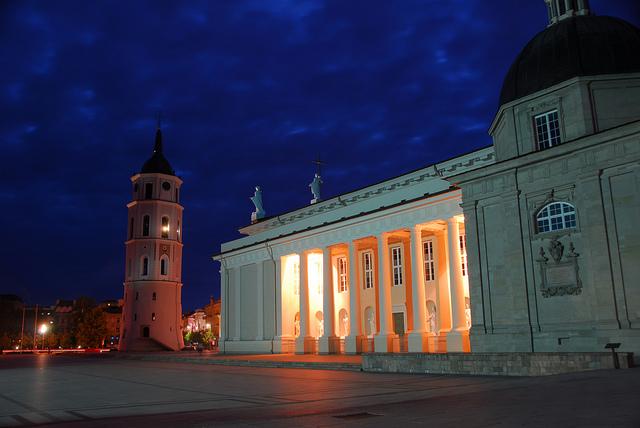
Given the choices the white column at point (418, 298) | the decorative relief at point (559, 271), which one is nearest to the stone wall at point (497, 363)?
the decorative relief at point (559, 271)

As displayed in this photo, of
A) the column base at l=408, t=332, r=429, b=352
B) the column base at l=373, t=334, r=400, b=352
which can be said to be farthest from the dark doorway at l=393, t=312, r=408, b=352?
the column base at l=408, t=332, r=429, b=352

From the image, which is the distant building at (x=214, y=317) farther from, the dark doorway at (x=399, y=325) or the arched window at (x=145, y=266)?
the dark doorway at (x=399, y=325)

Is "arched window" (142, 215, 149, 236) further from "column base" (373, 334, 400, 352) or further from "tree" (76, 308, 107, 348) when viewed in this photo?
"column base" (373, 334, 400, 352)

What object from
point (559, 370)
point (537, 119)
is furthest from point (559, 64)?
point (559, 370)

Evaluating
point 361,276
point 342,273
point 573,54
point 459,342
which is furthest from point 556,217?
point 342,273

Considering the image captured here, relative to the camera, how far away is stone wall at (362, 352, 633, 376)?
17.0 metres

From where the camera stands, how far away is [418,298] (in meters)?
33.2

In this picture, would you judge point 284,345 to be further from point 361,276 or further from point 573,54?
point 573,54

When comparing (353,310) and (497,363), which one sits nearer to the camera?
(497,363)

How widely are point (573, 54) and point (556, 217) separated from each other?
7407 millimetres

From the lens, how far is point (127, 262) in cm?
7544

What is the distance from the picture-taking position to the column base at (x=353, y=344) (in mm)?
38188

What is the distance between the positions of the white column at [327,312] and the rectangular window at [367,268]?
10.2ft

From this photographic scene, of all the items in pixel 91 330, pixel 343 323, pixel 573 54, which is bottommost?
pixel 343 323
